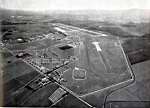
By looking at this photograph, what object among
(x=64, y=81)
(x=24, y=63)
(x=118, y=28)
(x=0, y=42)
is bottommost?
(x=64, y=81)

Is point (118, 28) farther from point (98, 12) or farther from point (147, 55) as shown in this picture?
point (147, 55)

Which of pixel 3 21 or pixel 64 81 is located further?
pixel 3 21

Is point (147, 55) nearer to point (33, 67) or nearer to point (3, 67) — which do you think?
point (33, 67)

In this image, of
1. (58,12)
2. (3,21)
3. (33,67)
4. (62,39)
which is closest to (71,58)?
(62,39)

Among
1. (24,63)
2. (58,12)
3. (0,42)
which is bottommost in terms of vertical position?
(24,63)

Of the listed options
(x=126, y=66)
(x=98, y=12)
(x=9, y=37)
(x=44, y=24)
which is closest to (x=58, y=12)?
(x=44, y=24)

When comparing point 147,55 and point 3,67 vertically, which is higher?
point 147,55
